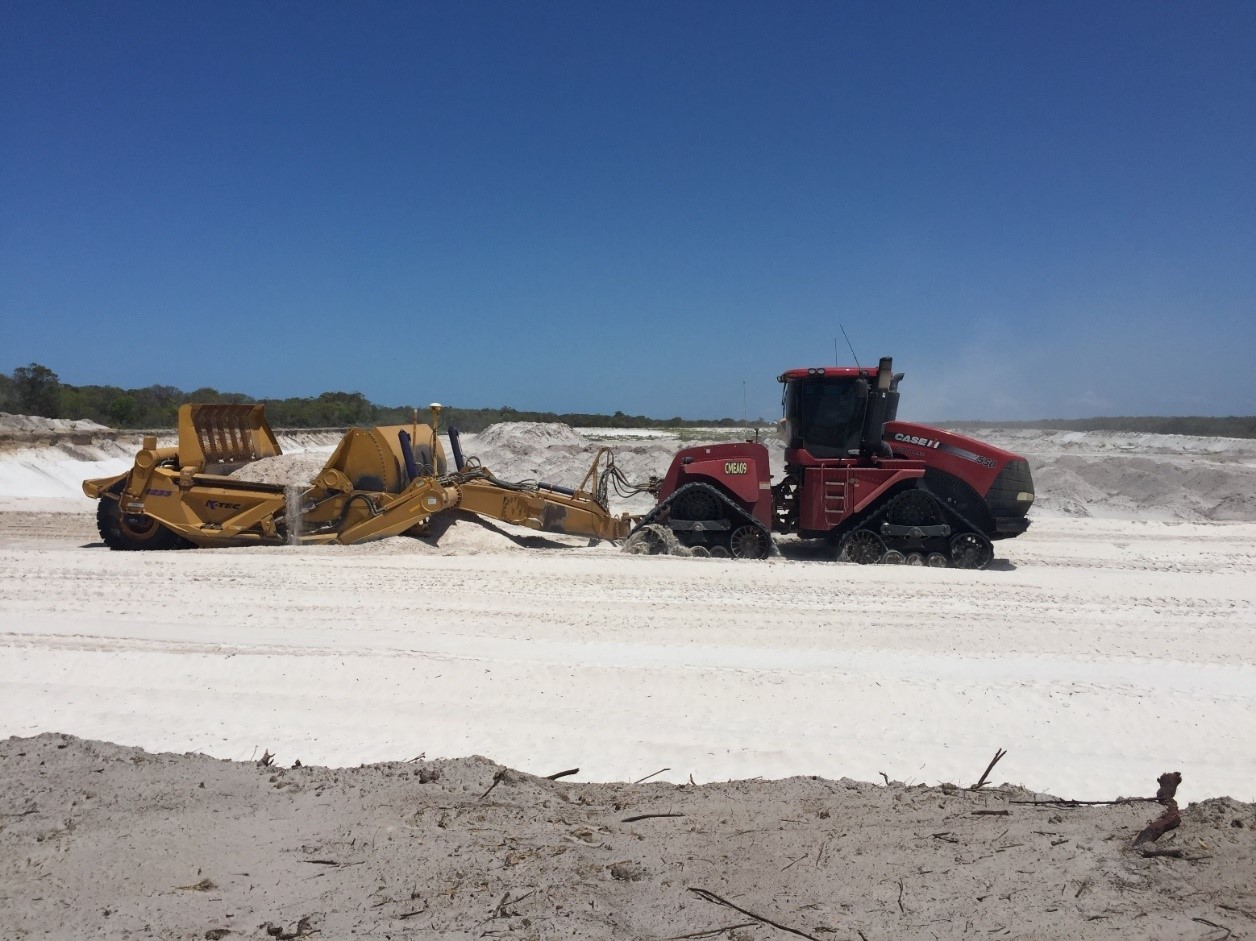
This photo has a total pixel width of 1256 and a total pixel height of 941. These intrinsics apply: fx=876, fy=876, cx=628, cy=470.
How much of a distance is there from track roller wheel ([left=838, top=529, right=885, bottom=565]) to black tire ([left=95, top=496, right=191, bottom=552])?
9038 millimetres

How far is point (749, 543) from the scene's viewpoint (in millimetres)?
11562

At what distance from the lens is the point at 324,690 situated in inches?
243

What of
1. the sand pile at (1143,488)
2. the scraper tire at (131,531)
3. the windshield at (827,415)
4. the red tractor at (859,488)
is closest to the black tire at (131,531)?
the scraper tire at (131,531)

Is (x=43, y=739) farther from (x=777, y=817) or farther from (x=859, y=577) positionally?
(x=859, y=577)

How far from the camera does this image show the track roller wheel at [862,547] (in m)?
11.5

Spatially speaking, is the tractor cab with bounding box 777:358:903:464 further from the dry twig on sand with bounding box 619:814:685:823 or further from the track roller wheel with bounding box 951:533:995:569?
the dry twig on sand with bounding box 619:814:685:823

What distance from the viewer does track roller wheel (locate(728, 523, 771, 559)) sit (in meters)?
11.5

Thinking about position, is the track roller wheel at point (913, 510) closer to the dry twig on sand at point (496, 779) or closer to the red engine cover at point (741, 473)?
the red engine cover at point (741, 473)

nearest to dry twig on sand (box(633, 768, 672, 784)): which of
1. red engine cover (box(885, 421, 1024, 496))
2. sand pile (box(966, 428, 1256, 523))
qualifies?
red engine cover (box(885, 421, 1024, 496))

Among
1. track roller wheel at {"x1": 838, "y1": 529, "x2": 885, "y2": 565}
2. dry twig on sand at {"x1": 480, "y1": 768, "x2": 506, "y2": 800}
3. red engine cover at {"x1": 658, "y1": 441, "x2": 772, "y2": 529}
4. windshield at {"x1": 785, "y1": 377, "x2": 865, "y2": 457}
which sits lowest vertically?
dry twig on sand at {"x1": 480, "y1": 768, "x2": 506, "y2": 800}

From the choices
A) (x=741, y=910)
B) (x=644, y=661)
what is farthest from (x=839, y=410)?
(x=741, y=910)

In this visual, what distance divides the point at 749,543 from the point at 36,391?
1489 inches

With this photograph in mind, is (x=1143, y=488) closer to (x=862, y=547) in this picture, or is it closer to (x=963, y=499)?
(x=963, y=499)

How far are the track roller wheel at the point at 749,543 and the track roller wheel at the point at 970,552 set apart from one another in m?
2.39
